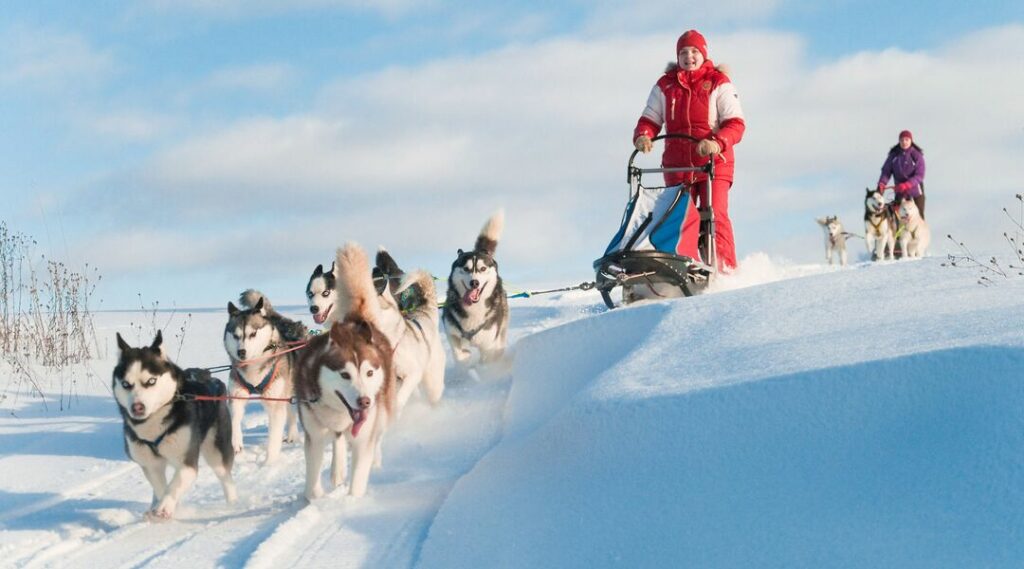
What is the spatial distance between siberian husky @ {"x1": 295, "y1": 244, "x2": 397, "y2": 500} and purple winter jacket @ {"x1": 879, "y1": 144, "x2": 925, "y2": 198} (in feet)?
38.4

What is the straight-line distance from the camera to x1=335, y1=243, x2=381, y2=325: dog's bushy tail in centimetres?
432

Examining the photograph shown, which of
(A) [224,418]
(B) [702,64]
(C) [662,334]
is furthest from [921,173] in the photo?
(A) [224,418]

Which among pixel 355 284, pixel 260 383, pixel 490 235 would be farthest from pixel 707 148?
pixel 260 383

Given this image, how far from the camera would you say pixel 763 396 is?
294 centimetres

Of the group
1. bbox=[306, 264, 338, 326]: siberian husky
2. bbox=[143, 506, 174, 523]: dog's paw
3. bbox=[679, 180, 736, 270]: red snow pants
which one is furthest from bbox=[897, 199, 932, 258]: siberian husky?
bbox=[143, 506, 174, 523]: dog's paw

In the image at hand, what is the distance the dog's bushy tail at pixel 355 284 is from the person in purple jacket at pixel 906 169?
37.2ft

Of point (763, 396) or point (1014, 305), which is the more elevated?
point (1014, 305)

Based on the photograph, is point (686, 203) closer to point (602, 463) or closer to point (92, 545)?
point (602, 463)

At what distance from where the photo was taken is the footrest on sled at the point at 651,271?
5.98 metres

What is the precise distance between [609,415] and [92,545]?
194cm

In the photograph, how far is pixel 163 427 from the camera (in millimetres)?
3988

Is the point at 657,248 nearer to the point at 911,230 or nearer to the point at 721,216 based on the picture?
the point at 721,216

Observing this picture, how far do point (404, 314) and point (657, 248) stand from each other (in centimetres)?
158

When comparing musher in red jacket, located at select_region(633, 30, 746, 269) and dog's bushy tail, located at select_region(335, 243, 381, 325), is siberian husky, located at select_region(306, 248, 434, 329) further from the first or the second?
musher in red jacket, located at select_region(633, 30, 746, 269)
